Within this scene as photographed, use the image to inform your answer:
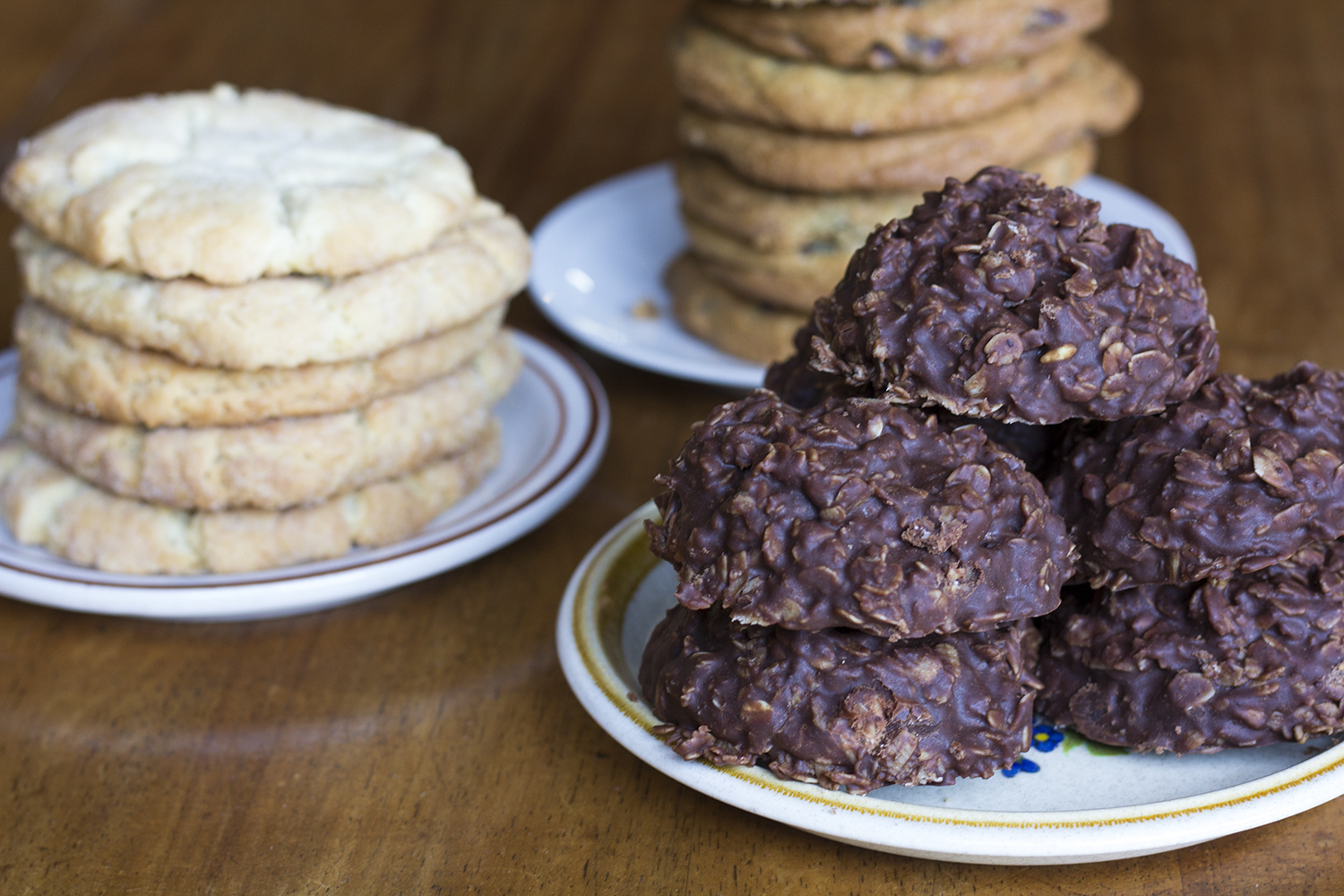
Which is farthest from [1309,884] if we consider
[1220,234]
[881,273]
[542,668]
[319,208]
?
[1220,234]

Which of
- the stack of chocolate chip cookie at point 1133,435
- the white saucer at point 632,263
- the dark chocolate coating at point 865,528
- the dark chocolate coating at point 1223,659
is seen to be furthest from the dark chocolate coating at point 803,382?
the white saucer at point 632,263

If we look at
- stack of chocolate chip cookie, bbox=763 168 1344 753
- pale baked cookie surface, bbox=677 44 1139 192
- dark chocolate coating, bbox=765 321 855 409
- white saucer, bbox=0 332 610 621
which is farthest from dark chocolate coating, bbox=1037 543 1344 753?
pale baked cookie surface, bbox=677 44 1139 192

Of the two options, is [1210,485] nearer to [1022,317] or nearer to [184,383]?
[1022,317]

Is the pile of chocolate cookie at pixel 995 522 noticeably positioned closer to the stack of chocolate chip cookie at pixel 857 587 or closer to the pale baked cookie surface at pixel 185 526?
the stack of chocolate chip cookie at pixel 857 587

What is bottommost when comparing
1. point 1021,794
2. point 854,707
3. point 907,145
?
point 1021,794

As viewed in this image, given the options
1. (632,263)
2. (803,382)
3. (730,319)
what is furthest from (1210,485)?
(632,263)

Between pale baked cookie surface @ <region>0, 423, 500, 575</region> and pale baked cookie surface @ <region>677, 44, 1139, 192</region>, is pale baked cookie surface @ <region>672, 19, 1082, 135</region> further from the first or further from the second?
pale baked cookie surface @ <region>0, 423, 500, 575</region>
